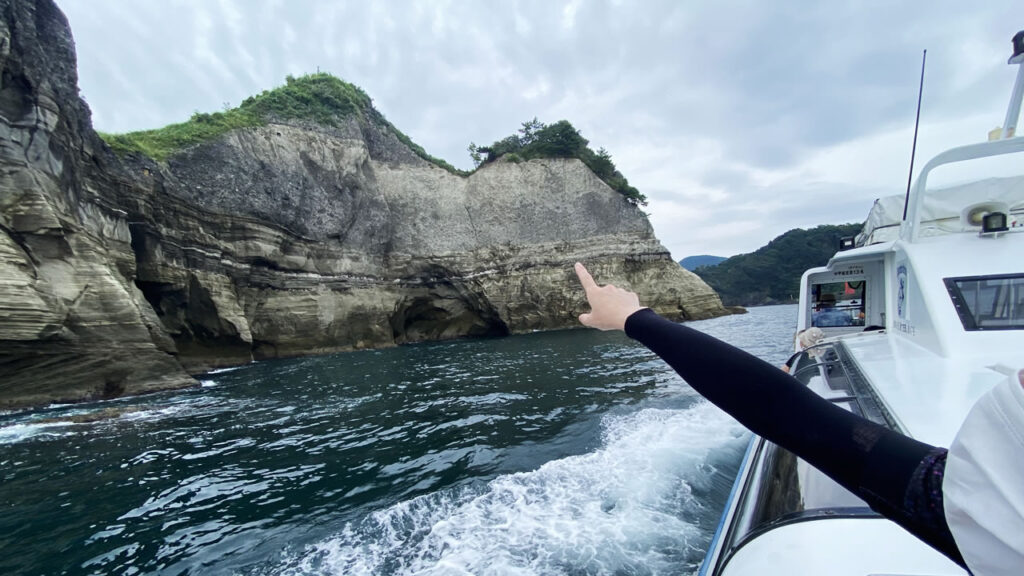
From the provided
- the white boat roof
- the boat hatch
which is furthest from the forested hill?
the white boat roof

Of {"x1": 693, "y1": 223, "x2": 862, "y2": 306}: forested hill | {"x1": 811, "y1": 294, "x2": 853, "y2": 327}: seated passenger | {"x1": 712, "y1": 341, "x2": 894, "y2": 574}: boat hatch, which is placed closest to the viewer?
{"x1": 712, "y1": 341, "x2": 894, "y2": 574}: boat hatch

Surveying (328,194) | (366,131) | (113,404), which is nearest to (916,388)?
(113,404)

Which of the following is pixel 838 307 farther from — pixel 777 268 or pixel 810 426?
pixel 777 268

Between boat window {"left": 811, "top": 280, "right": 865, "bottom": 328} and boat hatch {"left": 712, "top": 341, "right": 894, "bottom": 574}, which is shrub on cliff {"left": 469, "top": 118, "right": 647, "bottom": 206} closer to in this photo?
boat window {"left": 811, "top": 280, "right": 865, "bottom": 328}

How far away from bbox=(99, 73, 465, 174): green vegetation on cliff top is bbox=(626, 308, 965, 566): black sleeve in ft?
67.4

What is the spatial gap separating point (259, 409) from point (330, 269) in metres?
15.9

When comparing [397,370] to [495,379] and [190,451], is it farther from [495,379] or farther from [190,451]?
[190,451]

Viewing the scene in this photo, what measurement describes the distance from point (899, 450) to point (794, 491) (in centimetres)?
170

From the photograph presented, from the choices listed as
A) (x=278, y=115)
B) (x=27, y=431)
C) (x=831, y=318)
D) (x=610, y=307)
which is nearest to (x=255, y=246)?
(x=278, y=115)

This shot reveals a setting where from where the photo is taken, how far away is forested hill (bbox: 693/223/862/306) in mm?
69750

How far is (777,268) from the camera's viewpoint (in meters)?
73.4

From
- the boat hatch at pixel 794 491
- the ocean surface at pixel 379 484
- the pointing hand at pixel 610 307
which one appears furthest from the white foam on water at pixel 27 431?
the boat hatch at pixel 794 491

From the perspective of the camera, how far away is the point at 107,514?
4676 millimetres

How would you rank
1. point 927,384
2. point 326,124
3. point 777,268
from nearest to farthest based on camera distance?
point 927,384 → point 326,124 → point 777,268
